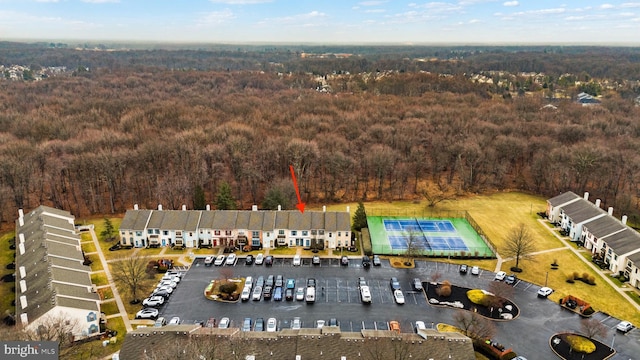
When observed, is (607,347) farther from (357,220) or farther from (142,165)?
(142,165)

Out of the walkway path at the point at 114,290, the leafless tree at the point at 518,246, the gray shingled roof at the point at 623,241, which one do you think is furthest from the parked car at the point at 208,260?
the gray shingled roof at the point at 623,241

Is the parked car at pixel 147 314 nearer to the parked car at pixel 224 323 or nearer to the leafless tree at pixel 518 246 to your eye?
the parked car at pixel 224 323

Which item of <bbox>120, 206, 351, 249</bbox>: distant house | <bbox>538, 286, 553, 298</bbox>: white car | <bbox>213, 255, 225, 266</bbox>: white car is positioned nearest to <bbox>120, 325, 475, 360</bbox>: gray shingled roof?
<bbox>538, 286, 553, 298</bbox>: white car

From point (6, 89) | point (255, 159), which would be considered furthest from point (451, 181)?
point (6, 89)

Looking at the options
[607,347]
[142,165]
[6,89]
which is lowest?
[607,347]

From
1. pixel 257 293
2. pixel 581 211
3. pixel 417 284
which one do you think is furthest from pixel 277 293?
pixel 581 211

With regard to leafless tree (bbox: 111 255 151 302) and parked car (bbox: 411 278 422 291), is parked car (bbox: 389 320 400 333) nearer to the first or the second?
parked car (bbox: 411 278 422 291)
